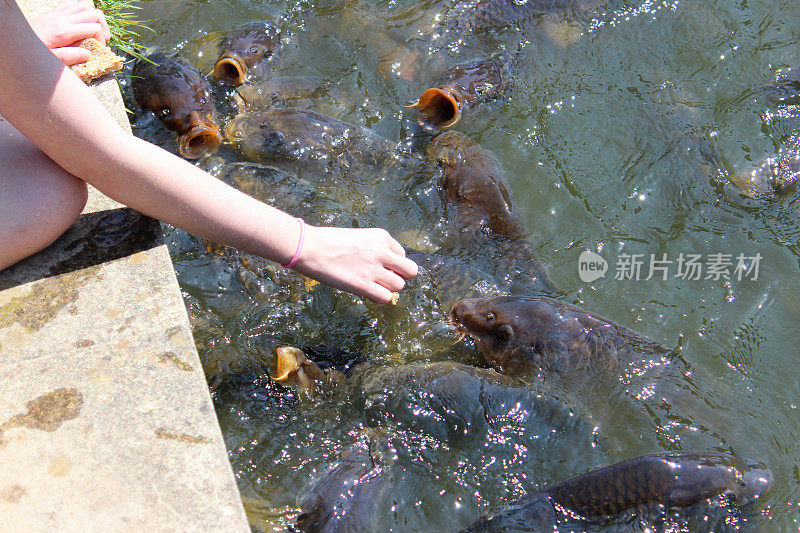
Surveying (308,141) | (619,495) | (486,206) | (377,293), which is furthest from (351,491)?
(308,141)

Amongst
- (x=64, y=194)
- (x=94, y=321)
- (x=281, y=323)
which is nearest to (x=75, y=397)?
(x=94, y=321)

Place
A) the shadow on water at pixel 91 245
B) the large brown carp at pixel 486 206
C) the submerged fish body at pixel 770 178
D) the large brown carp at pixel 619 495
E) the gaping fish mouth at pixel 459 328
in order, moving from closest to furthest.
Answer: the shadow on water at pixel 91 245 < the large brown carp at pixel 619 495 < the gaping fish mouth at pixel 459 328 < the large brown carp at pixel 486 206 < the submerged fish body at pixel 770 178

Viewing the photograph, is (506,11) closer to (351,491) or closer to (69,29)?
(69,29)

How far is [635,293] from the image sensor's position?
374cm

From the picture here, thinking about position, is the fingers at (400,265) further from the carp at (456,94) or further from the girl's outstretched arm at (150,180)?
the carp at (456,94)

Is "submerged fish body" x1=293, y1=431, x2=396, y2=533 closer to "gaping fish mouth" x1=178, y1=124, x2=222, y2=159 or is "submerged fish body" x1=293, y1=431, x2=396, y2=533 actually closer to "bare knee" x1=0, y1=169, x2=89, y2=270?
"bare knee" x1=0, y1=169, x2=89, y2=270

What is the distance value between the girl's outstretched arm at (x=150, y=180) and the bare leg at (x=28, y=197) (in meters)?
0.10

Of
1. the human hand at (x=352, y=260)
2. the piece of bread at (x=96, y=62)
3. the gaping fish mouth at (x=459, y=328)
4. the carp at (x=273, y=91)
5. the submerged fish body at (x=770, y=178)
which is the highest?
the piece of bread at (x=96, y=62)

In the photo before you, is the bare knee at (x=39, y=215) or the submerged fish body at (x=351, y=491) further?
the submerged fish body at (x=351, y=491)

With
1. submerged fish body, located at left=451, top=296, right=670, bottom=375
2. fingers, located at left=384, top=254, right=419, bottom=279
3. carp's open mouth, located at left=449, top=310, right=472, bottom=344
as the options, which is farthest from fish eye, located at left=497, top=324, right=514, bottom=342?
fingers, located at left=384, top=254, right=419, bottom=279

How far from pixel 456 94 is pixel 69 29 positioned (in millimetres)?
2309

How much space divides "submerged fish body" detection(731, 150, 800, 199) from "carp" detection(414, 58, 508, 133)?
1.68m

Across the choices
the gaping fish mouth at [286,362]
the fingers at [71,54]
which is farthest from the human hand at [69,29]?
the gaping fish mouth at [286,362]

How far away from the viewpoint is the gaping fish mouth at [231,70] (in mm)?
4534
